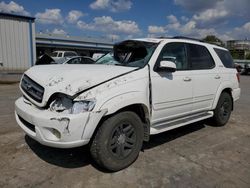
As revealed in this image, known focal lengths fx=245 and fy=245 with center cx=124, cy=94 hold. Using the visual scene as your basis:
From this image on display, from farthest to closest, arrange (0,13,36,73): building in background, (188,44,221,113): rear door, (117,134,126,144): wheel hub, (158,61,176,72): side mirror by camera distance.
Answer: (0,13,36,73): building in background
(188,44,221,113): rear door
(158,61,176,72): side mirror
(117,134,126,144): wheel hub

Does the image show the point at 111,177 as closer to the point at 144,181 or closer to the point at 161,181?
the point at 144,181

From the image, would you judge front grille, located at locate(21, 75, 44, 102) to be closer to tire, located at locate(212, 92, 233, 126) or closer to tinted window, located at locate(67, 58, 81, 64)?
tire, located at locate(212, 92, 233, 126)

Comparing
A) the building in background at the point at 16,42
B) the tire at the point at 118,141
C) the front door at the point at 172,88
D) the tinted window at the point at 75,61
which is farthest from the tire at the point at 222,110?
the building in background at the point at 16,42

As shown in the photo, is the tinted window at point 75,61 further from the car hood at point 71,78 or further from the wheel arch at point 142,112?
the wheel arch at point 142,112

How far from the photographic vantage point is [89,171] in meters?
3.36

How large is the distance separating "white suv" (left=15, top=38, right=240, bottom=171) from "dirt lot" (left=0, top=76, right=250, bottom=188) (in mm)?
308

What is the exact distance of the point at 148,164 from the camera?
3.62 meters

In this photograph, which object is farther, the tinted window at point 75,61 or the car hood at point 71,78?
the tinted window at point 75,61

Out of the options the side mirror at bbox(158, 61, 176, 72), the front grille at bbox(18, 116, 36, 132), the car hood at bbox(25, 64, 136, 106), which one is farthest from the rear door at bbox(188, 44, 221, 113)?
the front grille at bbox(18, 116, 36, 132)

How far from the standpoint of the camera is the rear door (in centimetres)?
466

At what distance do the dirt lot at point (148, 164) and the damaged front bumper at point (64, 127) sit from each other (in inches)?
20.9

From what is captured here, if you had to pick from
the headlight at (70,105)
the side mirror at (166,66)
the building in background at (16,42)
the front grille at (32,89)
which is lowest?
the headlight at (70,105)

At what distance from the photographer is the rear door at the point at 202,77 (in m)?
4.66

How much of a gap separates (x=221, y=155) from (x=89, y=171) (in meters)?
2.21
